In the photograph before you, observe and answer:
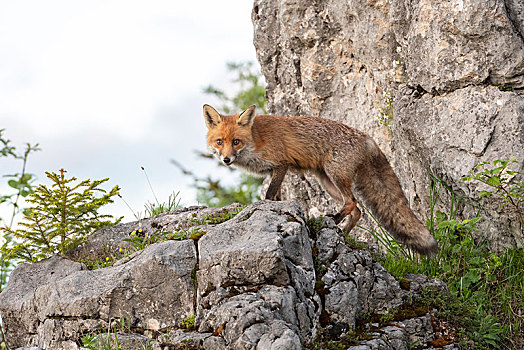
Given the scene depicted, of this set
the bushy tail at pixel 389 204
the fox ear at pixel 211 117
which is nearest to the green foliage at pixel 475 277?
the bushy tail at pixel 389 204

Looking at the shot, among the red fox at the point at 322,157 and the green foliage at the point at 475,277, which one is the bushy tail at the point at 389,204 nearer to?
the red fox at the point at 322,157

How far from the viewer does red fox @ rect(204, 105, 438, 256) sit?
7.21 meters

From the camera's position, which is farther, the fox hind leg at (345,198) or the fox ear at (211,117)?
the fox ear at (211,117)

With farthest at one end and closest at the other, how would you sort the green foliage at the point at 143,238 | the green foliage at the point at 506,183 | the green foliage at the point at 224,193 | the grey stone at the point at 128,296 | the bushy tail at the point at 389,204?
the green foliage at the point at 224,193
the bushy tail at the point at 389,204
the green foliage at the point at 506,183
the green foliage at the point at 143,238
the grey stone at the point at 128,296

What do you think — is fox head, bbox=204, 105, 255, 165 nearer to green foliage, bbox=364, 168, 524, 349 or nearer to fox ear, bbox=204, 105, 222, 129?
fox ear, bbox=204, 105, 222, 129

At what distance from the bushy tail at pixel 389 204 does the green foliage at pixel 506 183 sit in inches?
35.0

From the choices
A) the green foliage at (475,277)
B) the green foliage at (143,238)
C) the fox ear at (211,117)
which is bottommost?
the green foliage at (475,277)

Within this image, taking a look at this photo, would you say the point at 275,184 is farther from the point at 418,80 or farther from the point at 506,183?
the point at 506,183

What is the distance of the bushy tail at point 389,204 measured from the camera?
7.07m

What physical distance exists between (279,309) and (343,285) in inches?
41.9

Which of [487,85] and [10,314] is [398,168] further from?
[10,314]

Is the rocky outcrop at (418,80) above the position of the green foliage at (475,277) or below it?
above

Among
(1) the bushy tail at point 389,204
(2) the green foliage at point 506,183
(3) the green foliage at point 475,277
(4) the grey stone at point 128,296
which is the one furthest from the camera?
(1) the bushy tail at point 389,204

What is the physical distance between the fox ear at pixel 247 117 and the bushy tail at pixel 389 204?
1664 millimetres
